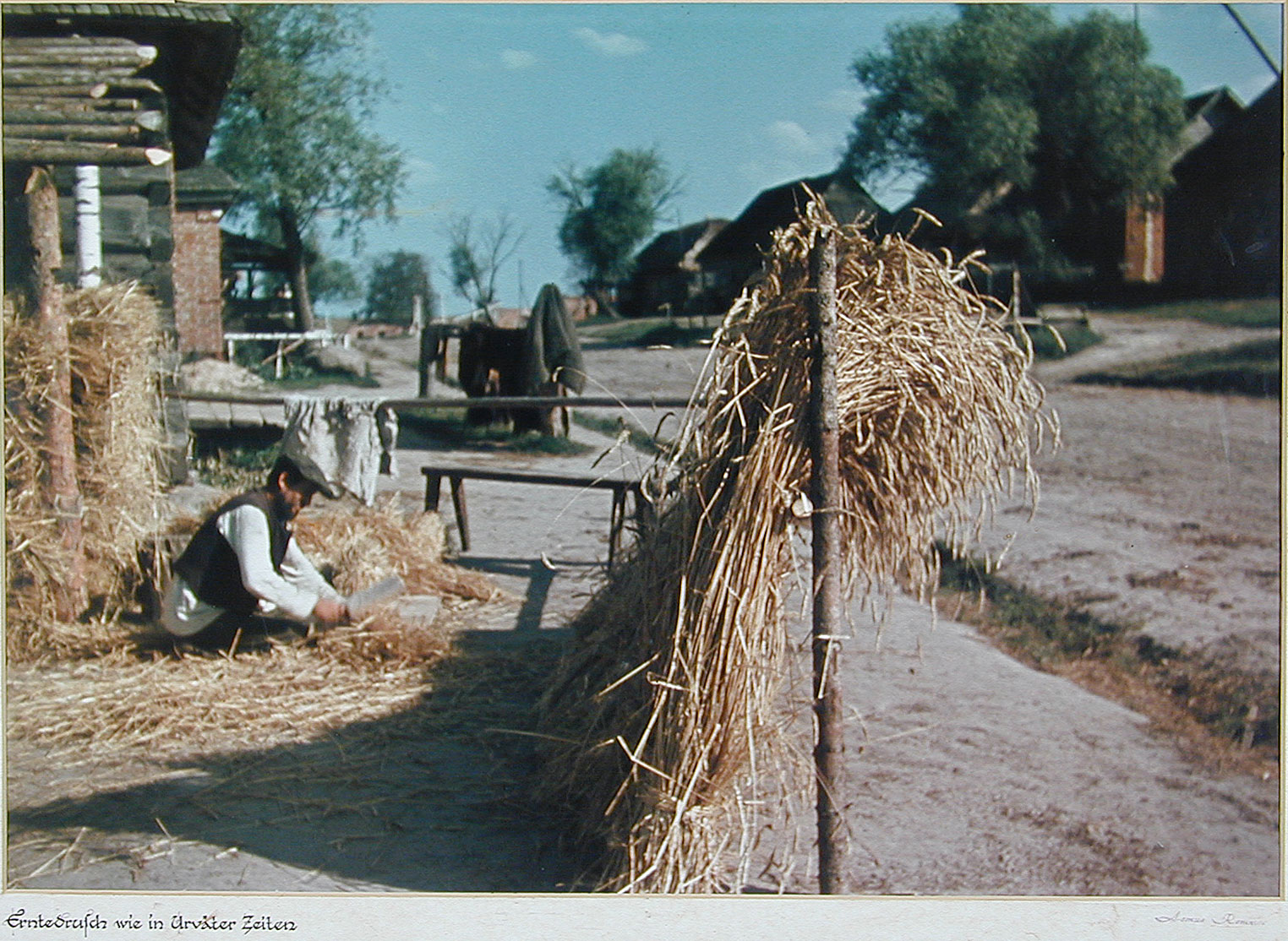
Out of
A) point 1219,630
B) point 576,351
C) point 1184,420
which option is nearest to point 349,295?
point 576,351

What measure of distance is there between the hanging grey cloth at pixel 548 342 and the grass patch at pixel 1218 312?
382 inches

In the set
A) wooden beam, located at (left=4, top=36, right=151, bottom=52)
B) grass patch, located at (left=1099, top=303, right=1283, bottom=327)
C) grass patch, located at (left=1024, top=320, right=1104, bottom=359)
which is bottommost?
grass patch, located at (left=1024, top=320, right=1104, bottom=359)

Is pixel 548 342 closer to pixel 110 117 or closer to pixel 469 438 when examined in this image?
pixel 469 438

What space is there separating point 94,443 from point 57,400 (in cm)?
38

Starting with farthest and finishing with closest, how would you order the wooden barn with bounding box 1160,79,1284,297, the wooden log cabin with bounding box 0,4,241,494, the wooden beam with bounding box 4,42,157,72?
the wooden beam with bounding box 4,42,157,72, the wooden log cabin with bounding box 0,4,241,494, the wooden barn with bounding box 1160,79,1284,297

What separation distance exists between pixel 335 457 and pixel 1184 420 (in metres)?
10.1

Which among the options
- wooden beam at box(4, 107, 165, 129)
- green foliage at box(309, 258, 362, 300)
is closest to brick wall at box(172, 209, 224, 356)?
wooden beam at box(4, 107, 165, 129)

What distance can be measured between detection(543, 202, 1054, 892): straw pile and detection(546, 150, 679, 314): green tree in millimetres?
32708

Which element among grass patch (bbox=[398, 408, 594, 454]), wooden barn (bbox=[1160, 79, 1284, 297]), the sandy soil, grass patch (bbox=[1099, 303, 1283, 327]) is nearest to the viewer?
the sandy soil

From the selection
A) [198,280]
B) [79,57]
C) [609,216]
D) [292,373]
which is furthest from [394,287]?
[79,57]

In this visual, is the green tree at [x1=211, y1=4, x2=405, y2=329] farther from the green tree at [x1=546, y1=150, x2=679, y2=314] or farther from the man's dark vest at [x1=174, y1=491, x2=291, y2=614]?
the man's dark vest at [x1=174, y1=491, x2=291, y2=614]

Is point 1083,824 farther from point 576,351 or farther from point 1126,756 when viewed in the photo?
point 576,351

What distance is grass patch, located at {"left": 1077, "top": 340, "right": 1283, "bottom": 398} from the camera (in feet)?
46.4

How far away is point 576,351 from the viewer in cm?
1455
